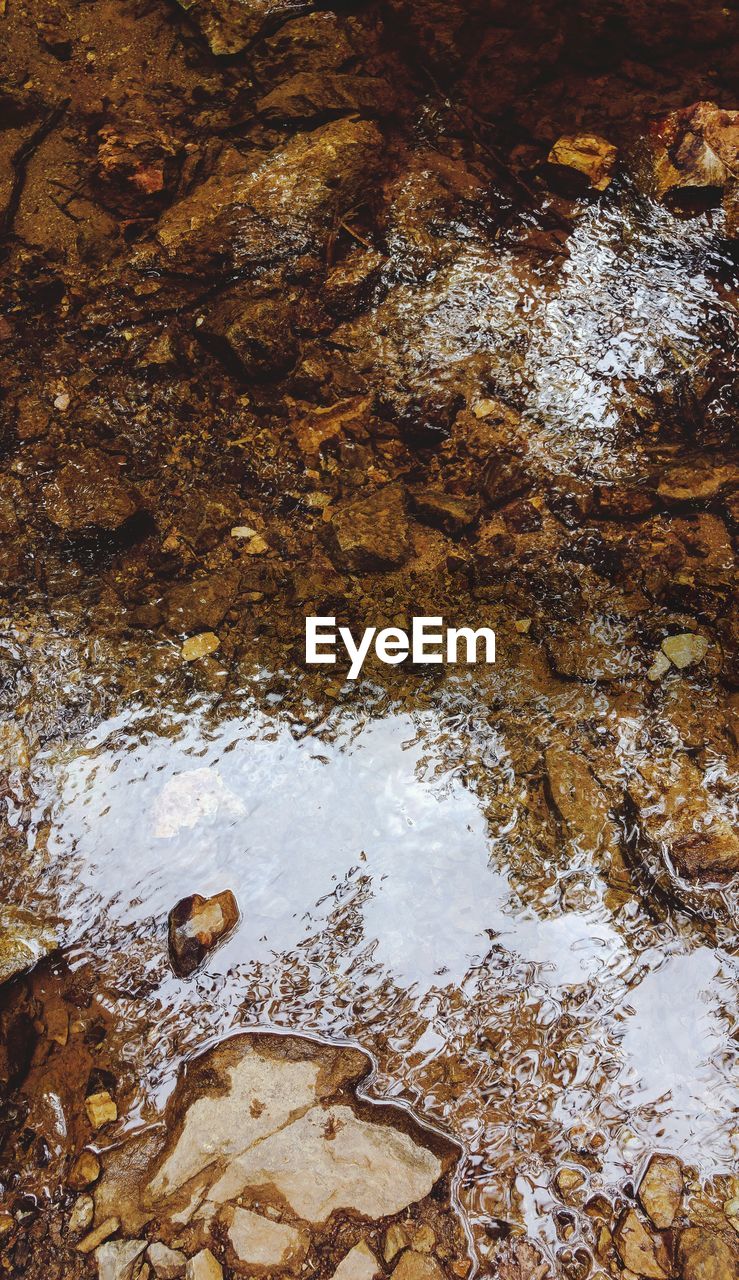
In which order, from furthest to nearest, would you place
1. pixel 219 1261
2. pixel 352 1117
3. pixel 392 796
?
1. pixel 392 796
2. pixel 352 1117
3. pixel 219 1261

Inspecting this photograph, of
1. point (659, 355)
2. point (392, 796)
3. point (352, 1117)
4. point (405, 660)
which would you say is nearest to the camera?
point (352, 1117)

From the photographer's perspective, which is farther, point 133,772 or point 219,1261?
point 133,772

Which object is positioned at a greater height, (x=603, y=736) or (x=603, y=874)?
(x=603, y=736)

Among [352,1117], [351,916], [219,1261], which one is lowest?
[219,1261]

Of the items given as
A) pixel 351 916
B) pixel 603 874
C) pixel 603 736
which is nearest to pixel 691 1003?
pixel 603 874

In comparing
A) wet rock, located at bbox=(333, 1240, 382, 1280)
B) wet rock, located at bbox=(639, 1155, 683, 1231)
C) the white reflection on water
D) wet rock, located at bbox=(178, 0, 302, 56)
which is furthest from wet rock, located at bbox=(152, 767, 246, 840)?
wet rock, located at bbox=(178, 0, 302, 56)

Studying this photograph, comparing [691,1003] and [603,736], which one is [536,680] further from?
[691,1003]

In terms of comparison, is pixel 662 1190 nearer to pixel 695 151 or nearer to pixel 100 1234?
pixel 100 1234
